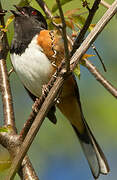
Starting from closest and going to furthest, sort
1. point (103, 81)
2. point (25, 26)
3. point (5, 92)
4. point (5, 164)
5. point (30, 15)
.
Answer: point (5, 164), point (103, 81), point (5, 92), point (25, 26), point (30, 15)

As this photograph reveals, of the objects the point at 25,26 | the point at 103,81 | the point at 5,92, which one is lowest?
the point at 5,92

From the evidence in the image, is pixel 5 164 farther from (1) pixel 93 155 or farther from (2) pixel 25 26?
(2) pixel 25 26

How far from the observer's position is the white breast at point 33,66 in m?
3.18

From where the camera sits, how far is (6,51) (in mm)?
3396

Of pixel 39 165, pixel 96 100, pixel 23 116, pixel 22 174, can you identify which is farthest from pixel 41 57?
pixel 39 165

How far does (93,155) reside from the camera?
12.0 feet

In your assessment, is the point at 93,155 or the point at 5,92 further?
the point at 93,155

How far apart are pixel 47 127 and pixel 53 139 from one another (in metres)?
0.19

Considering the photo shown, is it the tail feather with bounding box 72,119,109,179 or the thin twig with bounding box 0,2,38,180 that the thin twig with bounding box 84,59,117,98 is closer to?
the thin twig with bounding box 0,2,38,180

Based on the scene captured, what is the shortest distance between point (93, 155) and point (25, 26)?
1.46 m

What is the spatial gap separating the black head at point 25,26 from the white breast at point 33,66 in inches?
3.7

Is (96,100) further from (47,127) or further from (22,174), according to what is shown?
(22,174)

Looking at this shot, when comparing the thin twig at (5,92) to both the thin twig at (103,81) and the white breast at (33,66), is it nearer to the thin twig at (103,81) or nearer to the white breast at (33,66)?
the white breast at (33,66)

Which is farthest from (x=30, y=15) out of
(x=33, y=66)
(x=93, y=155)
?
(x=93, y=155)
